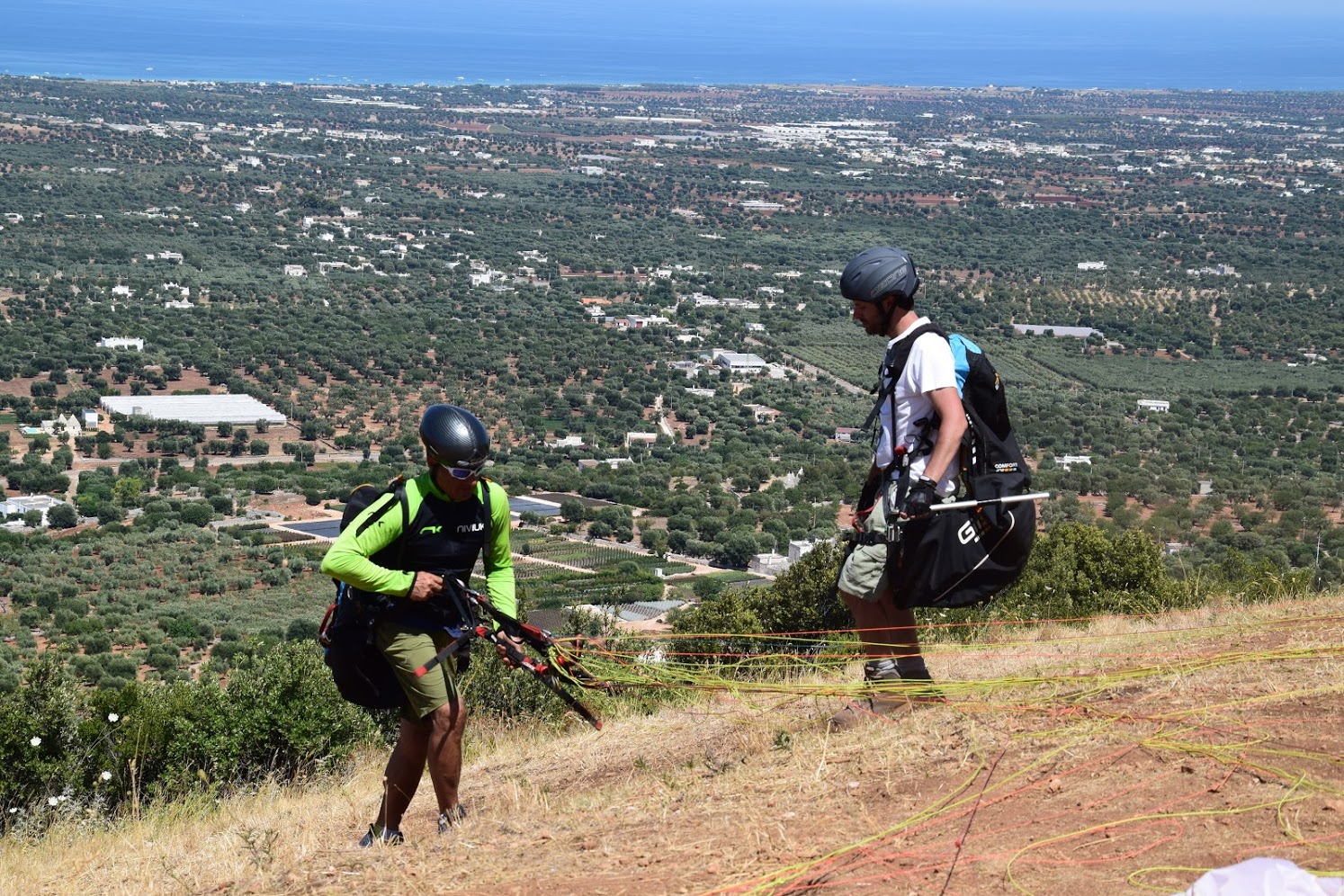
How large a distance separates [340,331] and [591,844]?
57368 mm

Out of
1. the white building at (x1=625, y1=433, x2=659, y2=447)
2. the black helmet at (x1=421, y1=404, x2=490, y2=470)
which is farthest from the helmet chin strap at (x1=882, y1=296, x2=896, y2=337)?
the white building at (x1=625, y1=433, x2=659, y2=447)

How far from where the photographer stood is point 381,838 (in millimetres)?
4855

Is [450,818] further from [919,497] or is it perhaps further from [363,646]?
[919,497]

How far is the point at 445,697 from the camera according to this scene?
4848 mm

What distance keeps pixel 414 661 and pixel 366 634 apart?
18cm

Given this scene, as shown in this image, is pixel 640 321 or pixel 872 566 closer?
pixel 872 566

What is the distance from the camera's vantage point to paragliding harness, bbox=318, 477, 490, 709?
15.7ft

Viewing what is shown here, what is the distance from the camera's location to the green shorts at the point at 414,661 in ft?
15.7

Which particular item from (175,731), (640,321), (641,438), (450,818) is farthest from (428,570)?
(640,321)

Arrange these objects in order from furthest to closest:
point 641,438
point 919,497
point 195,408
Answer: point 641,438, point 195,408, point 919,497

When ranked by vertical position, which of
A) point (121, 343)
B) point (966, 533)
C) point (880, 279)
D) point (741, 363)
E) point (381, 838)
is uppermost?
point (880, 279)

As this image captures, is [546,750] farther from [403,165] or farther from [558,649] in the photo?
[403,165]

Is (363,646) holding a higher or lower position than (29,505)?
higher

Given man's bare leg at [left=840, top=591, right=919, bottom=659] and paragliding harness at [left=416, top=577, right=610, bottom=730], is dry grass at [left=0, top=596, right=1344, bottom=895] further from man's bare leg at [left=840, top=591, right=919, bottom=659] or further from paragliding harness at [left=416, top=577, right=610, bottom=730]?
paragliding harness at [left=416, top=577, right=610, bottom=730]
